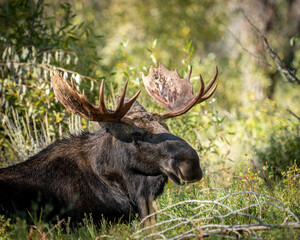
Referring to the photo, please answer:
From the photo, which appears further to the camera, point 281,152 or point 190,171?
point 281,152

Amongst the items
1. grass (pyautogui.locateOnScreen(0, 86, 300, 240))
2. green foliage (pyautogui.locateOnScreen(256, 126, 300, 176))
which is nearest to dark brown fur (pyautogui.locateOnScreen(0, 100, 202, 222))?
grass (pyautogui.locateOnScreen(0, 86, 300, 240))

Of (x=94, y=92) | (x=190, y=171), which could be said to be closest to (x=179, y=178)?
(x=190, y=171)

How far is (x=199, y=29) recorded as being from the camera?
63.7ft

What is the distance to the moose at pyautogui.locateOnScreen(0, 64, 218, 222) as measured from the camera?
14.5 feet

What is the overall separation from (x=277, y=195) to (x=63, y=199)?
239cm

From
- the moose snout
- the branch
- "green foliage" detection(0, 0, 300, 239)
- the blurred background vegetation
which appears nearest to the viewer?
the moose snout

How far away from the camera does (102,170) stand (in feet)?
15.5

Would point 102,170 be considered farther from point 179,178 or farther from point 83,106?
point 179,178

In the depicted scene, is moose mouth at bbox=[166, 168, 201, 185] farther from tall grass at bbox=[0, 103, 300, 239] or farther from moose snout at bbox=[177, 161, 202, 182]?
tall grass at bbox=[0, 103, 300, 239]

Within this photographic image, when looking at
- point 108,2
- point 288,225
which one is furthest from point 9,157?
point 108,2

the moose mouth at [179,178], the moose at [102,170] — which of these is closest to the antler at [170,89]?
the moose at [102,170]

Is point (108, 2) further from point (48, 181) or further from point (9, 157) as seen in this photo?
point (48, 181)

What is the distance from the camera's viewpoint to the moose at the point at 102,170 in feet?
14.5

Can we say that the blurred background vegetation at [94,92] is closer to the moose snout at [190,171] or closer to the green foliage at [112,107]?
the green foliage at [112,107]
